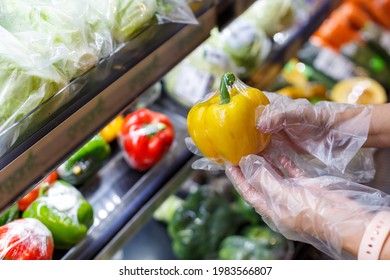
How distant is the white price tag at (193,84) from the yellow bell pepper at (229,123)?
679 millimetres

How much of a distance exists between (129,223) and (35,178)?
1.80 ft

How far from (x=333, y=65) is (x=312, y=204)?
1.81 meters

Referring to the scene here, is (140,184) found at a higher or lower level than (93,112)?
lower

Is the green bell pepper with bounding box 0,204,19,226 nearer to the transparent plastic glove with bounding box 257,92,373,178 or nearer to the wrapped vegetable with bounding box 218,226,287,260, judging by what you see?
the transparent plastic glove with bounding box 257,92,373,178

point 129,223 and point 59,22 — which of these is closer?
point 59,22

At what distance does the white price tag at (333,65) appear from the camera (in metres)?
2.90

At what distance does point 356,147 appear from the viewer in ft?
4.99

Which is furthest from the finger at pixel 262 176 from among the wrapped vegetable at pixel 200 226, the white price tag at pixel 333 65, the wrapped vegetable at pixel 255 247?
the white price tag at pixel 333 65

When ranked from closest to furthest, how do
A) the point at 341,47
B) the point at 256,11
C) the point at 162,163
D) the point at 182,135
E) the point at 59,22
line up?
the point at 59,22 < the point at 162,163 < the point at 182,135 < the point at 256,11 < the point at 341,47

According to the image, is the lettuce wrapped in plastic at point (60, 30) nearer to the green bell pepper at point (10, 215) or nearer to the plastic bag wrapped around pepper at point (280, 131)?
the plastic bag wrapped around pepper at point (280, 131)

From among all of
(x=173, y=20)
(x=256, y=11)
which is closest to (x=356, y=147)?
(x=173, y=20)

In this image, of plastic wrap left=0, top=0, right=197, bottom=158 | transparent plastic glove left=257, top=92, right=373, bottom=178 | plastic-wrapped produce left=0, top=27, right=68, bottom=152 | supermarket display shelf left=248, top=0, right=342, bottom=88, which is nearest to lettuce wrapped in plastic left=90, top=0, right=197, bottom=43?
plastic wrap left=0, top=0, right=197, bottom=158

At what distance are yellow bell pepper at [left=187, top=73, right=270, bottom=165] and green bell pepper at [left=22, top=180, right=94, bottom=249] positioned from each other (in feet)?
1.49
